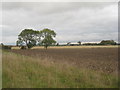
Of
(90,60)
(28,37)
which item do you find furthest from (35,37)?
(90,60)

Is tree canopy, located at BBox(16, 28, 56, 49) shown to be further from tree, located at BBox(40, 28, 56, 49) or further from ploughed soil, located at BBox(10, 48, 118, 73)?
ploughed soil, located at BBox(10, 48, 118, 73)

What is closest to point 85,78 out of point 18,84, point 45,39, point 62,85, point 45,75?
point 62,85

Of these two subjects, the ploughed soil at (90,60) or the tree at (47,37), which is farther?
the tree at (47,37)

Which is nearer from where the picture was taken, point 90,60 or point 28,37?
point 90,60

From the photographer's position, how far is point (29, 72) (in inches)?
273

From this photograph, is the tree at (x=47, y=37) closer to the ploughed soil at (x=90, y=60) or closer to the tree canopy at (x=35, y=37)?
the tree canopy at (x=35, y=37)

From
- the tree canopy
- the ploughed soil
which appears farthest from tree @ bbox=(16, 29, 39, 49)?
the ploughed soil

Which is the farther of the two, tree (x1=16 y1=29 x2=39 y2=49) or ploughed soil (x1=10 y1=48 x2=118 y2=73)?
tree (x1=16 y1=29 x2=39 y2=49)

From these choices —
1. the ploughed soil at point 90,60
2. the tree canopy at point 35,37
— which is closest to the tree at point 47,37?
the tree canopy at point 35,37

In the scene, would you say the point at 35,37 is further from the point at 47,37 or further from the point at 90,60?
the point at 90,60

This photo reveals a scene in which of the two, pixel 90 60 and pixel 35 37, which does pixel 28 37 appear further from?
pixel 90 60

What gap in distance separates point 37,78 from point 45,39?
66452 mm

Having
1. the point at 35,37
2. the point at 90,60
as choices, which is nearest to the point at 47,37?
the point at 35,37

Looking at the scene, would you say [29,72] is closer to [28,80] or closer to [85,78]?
[28,80]
